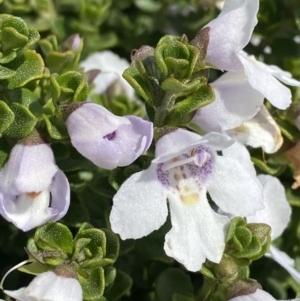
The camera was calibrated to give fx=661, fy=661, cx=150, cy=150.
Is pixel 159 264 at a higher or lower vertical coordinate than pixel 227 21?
lower

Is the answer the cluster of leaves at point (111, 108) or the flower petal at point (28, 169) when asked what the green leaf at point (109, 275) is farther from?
the flower petal at point (28, 169)

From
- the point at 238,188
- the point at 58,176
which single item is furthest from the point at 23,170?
the point at 238,188

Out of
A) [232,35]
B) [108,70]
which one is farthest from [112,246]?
[108,70]

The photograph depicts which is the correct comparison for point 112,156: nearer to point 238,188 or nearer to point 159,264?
point 238,188

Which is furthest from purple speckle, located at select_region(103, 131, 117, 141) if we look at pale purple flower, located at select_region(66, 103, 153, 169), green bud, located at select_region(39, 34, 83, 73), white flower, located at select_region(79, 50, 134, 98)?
white flower, located at select_region(79, 50, 134, 98)

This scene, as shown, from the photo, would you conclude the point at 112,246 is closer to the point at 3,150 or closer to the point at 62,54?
the point at 3,150

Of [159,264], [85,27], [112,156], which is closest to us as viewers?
[112,156]
